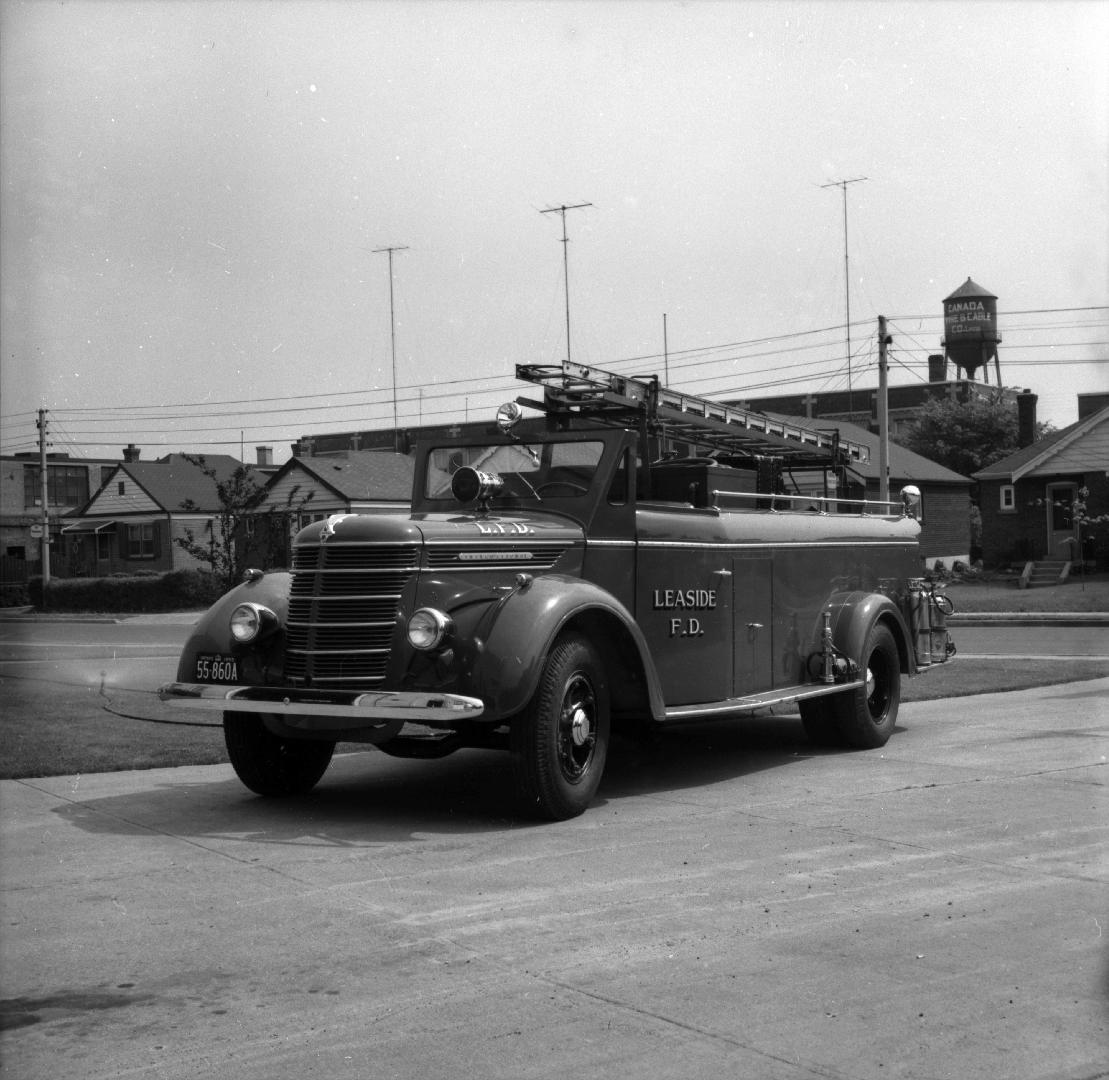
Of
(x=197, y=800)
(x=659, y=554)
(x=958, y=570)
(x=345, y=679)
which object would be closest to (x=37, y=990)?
(x=345, y=679)

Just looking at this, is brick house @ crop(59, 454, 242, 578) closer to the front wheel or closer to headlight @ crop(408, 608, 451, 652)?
the front wheel

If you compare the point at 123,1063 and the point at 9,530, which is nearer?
the point at 123,1063

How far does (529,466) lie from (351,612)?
1.94 meters

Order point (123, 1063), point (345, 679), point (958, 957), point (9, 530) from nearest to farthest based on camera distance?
point (123, 1063) < point (958, 957) < point (345, 679) < point (9, 530)

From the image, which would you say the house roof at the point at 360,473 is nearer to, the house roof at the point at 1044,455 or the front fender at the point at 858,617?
the house roof at the point at 1044,455

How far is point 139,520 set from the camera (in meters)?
57.4

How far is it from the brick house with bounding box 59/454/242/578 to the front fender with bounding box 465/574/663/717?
156ft

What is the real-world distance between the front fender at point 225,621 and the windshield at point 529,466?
1514 millimetres

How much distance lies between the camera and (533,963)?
208 inches

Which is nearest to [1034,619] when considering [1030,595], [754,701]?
[1030,595]

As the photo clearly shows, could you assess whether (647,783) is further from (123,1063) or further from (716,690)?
(123,1063)

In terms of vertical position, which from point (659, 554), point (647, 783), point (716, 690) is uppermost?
point (659, 554)

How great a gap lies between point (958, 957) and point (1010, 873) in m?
1.45

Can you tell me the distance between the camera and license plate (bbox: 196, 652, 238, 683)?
27.6ft
